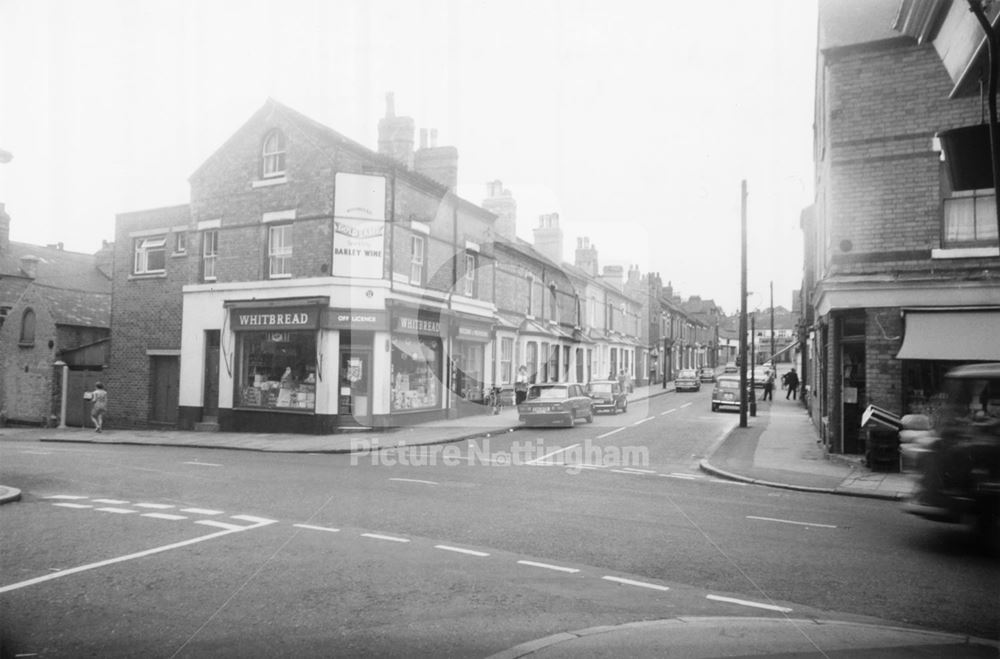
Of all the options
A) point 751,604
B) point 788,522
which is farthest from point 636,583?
point 788,522

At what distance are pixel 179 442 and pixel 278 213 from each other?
752 centimetres

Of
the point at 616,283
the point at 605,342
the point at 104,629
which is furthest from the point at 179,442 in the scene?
the point at 616,283

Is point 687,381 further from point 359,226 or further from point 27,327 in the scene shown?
point 27,327

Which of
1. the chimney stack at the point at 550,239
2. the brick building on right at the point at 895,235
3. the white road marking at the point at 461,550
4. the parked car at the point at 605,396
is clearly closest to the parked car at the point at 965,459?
the white road marking at the point at 461,550

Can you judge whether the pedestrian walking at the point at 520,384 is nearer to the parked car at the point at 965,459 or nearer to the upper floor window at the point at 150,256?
the upper floor window at the point at 150,256

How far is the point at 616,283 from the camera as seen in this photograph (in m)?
53.7

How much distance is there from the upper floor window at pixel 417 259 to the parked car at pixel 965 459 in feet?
54.8

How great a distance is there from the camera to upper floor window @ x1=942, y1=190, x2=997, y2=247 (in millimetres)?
13172

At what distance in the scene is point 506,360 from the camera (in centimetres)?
3036

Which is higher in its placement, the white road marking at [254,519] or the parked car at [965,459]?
the parked car at [965,459]

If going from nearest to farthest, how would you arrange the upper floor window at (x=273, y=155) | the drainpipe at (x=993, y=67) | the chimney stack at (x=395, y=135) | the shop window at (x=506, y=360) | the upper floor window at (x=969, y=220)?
1. the drainpipe at (x=993, y=67)
2. the upper floor window at (x=969, y=220)
3. the upper floor window at (x=273, y=155)
4. the chimney stack at (x=395, y=135)
5. the shop window at (x=506, y=360)

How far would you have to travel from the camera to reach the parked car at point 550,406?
22469 millimetres

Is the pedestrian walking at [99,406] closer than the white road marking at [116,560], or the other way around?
the white road marking at [116,560]

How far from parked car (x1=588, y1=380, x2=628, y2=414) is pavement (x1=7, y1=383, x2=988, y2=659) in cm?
361
